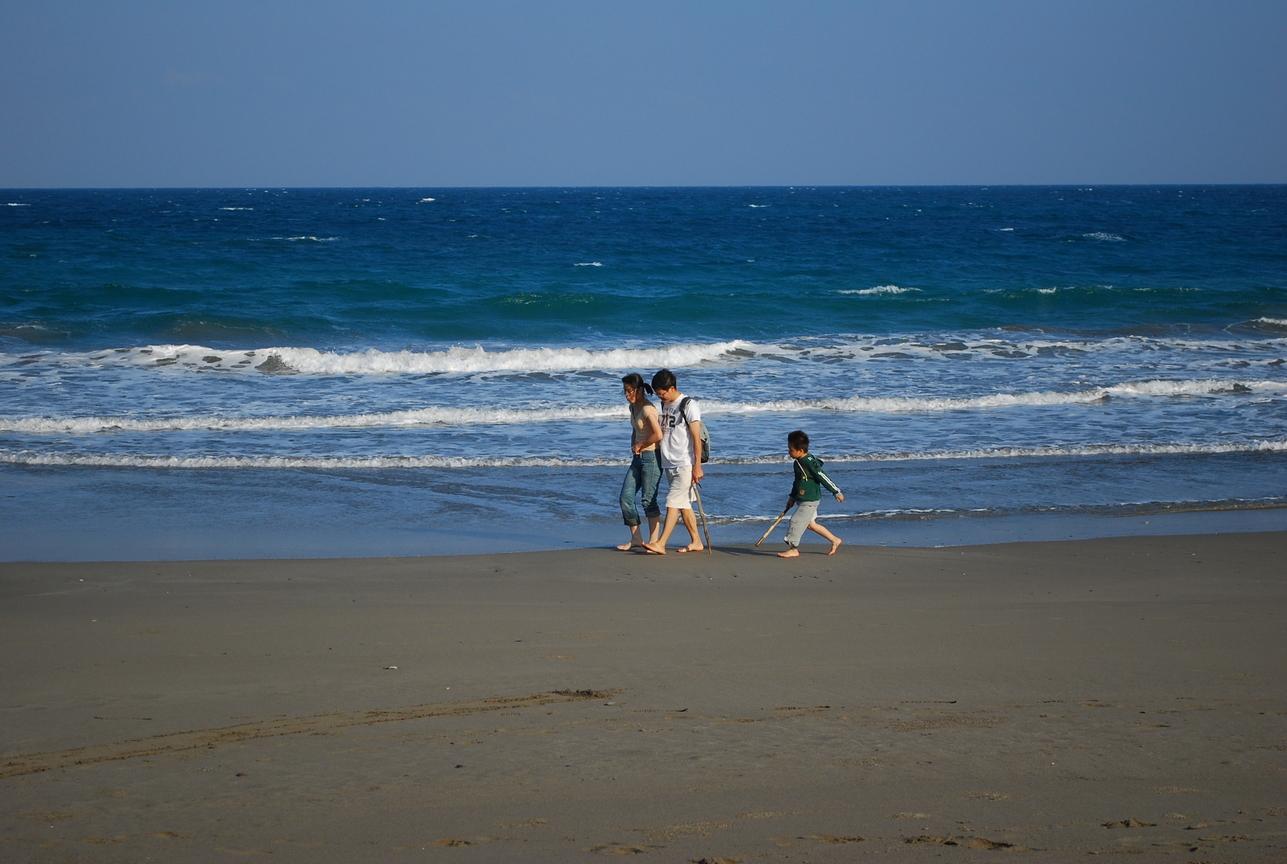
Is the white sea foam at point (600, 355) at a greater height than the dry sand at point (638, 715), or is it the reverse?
the white sea foam at point (600, 355)

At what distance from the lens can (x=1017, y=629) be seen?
18.2 feet

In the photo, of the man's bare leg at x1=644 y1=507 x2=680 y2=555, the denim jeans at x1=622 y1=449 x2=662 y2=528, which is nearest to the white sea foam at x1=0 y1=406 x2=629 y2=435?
the denim jeans at x1=622 y1=449 x2=662 y2=528

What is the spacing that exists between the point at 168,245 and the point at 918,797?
37.3 m

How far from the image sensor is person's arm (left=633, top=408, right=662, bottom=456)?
766 centimetres

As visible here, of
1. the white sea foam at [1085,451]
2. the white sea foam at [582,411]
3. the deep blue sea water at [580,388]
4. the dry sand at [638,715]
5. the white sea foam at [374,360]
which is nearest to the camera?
the dry sand at [638,715]

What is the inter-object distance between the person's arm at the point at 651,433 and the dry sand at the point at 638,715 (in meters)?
1.22

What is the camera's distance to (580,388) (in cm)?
1600

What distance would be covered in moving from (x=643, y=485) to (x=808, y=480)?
1233 millimetres

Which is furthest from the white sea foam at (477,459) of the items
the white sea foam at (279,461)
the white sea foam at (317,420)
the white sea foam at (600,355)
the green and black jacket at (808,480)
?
the white sea foam at (600,355)

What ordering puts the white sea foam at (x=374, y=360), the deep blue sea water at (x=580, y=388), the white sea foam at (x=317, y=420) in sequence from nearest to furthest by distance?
the deep blue sea water at (x=580, y=388), the white sea foam at (x=317, y=420), the white sea foam at (x=374, y=360)

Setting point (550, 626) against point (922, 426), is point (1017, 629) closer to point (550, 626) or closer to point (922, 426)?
point (550, 626)

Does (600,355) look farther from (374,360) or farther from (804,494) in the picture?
(804,494)

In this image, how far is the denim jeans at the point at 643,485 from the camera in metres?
7.70

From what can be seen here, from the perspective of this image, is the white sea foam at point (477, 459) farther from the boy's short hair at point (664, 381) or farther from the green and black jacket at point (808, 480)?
the boy's short hair at point (664, 381)
